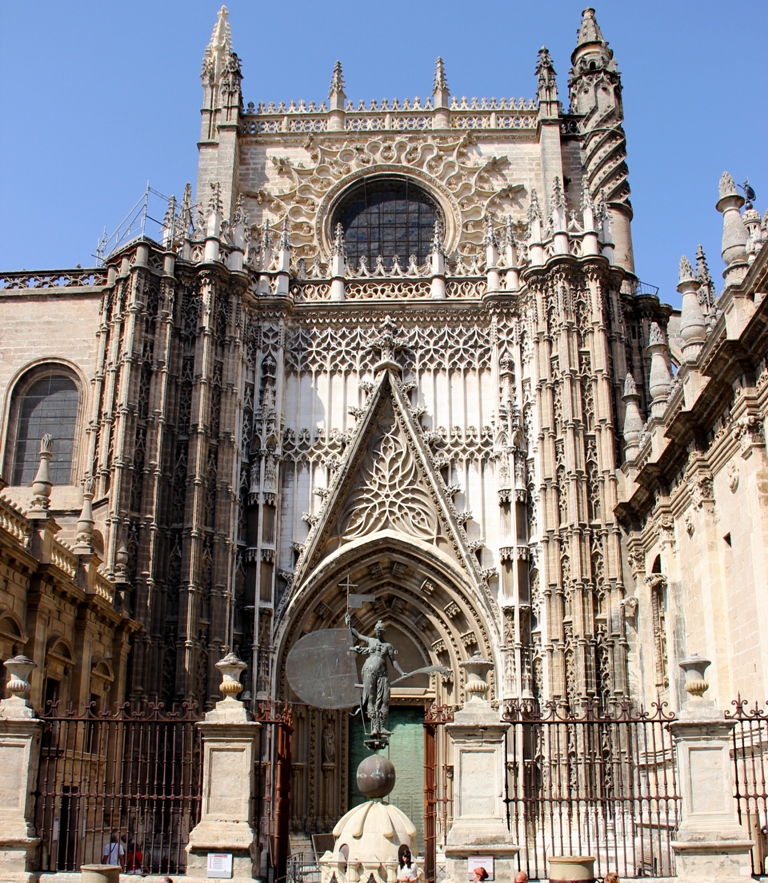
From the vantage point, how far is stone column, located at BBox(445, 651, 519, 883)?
1072 centimetres

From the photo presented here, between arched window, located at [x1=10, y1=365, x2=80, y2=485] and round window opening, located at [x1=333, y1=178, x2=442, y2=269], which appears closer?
arched window, located at [x1=10, y1=365, x2=80, y2=485]

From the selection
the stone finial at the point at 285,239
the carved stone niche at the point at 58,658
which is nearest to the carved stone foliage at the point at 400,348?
the stone finial at the point at 285,239

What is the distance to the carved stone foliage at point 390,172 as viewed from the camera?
1049 inches

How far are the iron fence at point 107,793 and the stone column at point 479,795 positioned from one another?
110 inches

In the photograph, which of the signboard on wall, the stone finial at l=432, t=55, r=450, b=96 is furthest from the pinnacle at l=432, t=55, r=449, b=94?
the signboard on wall

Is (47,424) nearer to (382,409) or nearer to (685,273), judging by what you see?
(382,409)

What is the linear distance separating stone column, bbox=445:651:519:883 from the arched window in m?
15.0

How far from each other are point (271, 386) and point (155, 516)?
4568 millimetres

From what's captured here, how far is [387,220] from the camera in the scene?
90.1 ft

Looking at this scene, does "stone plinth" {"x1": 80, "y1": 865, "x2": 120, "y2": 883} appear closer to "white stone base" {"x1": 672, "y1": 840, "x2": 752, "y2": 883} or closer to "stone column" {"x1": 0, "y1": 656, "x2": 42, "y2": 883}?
"stone column" {"x1": 0, "y1": 656, "x2": 42, "y2": 883}

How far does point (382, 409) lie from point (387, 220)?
19.9ft

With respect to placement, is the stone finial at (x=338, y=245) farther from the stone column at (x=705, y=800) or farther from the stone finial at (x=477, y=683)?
the stone column at (x=705, y=800)

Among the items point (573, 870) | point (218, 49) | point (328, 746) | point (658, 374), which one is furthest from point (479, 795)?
point (218, 49)

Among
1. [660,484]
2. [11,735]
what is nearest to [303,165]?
[660,484]
